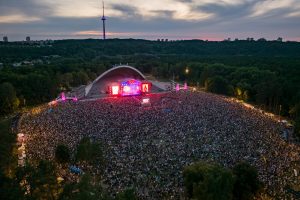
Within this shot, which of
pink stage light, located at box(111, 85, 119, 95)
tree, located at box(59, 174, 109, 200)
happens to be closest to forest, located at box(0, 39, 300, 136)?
pink stage light, located at box(111, 85, 119, 95)

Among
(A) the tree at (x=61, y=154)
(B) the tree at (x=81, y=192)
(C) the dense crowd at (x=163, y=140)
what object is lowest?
(C) the dense crowd at (x=163, y=140)

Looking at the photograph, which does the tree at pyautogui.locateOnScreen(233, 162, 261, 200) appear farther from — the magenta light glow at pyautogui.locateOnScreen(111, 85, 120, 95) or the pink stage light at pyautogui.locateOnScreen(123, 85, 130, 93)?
the magenta light glow at pyautogui.locateOnScreen(111, 85, 120, 95)

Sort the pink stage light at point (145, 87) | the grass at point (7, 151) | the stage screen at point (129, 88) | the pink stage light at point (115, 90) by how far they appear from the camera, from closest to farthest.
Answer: the grass at point (7, 151)
the pink stage light at point (115, 90)
the stage screen at point (129, 88)
the pink stage light at point (145, 87)

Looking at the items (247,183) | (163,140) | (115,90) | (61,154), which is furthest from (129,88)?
(247,183)

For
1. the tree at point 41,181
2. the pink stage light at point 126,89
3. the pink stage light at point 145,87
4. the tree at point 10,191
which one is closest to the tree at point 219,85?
the pink stage light at point 145,87

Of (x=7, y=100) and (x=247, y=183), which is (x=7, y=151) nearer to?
(x=247, y=183)

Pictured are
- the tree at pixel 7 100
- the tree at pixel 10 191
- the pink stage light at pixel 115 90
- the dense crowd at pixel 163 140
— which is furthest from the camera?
the pink stage light at pixel 115 90

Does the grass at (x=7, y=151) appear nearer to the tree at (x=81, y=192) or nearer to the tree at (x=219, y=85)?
the tree at (x=81, y=192)
